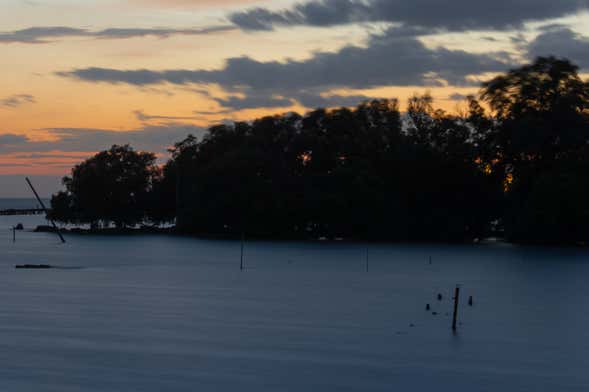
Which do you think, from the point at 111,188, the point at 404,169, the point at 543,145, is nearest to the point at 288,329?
the point at 543,145

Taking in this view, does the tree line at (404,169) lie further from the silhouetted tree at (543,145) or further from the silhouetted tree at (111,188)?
the silhouetted tree at (111,188)

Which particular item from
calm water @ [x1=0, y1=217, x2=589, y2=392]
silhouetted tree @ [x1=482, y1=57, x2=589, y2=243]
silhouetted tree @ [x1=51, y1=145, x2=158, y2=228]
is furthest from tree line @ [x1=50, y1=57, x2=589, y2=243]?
calm water @ [x1=0, y1=217, x2=589, y2=392]

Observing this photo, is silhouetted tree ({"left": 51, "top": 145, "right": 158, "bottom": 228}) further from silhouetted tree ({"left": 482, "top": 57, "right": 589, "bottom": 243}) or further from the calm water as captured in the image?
the calm water

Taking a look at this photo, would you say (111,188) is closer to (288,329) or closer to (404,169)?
(404,169)

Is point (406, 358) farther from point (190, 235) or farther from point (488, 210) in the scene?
point (190, 235)

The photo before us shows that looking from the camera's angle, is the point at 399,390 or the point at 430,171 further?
the point at 430,171

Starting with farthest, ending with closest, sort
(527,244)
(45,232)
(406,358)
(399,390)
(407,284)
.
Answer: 1. (45,232)
2. (527,244)
3. (407,284)
4. (406,358)
5. (399,390)

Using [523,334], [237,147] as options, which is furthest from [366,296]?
[237,147]

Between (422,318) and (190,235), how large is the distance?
96.1m

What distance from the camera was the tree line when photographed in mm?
118625

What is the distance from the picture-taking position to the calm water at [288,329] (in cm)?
3316

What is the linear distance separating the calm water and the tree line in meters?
32.9

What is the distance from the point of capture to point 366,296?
61.7 metres

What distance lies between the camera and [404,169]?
130375 mm
